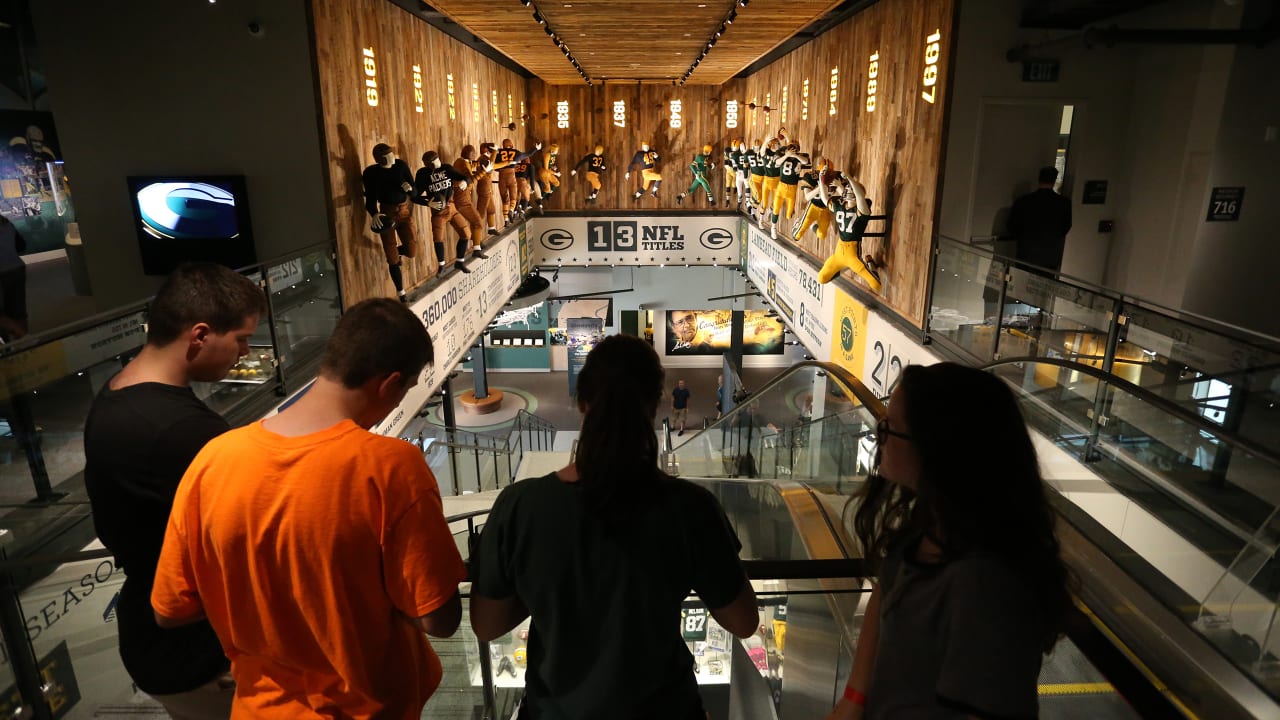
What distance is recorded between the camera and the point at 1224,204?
664 centimetres

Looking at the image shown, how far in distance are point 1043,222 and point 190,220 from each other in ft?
22.1

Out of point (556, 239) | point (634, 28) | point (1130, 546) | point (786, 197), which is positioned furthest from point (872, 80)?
point (556, 239)

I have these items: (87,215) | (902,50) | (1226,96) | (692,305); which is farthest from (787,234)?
(87,215)

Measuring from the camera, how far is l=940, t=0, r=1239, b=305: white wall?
5828 millimetres

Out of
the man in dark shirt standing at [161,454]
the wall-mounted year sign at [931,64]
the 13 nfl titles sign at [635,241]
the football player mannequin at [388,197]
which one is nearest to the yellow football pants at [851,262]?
the wall-mounted year sign at [931,64]

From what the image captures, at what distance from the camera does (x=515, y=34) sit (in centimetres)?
885

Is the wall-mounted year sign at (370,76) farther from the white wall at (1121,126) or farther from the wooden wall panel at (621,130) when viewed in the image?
the wooden wall panel at (621,130)

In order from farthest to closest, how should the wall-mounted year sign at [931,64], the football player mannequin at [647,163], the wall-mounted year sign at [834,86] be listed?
1. the football player mannequin at [647,163]
2. the wall-mounted year sign at [834,86]
3. the wall-mounted year sign at [931,64]

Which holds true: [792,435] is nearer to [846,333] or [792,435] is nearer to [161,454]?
[846,333]

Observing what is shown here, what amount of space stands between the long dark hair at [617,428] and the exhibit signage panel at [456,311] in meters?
4.11

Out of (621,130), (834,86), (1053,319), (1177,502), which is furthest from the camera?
(621,130)

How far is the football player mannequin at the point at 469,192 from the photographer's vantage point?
862 cm

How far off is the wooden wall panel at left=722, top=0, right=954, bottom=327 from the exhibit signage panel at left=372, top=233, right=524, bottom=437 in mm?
4217

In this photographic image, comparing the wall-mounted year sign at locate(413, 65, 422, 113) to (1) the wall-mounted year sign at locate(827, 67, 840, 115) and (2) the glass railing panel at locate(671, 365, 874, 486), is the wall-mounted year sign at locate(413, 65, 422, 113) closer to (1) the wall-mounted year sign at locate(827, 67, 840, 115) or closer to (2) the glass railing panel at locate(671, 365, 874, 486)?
(2) the glass railing panel at locate(671, 365, 874, 486)
